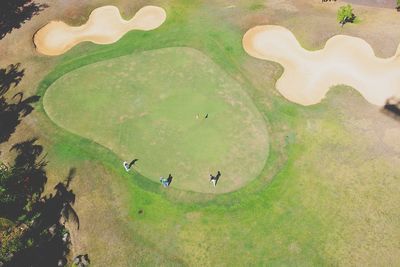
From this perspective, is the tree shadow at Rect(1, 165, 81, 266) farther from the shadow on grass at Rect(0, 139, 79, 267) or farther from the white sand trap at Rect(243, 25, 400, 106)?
the white sand trap at Rect(243, 25, 400, 106)

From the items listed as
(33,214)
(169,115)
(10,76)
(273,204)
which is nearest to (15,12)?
(10,76)

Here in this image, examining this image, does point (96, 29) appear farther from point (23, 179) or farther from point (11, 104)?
point (23, 179)

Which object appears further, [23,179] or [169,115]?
[169,115]

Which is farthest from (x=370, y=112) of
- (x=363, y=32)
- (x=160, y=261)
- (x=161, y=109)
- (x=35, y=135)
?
(x=35, y=135)

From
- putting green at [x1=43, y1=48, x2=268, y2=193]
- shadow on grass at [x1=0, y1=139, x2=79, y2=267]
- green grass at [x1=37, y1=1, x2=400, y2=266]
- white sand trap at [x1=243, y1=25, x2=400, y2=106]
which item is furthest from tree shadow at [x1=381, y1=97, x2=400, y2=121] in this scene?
shadow on grass at [x1=0, y1=139, x2=79, y2=267]

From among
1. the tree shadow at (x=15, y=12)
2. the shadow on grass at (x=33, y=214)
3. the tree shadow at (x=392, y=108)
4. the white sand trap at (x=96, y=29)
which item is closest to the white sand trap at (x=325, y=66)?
the tree shadow at (x=392, y=108)

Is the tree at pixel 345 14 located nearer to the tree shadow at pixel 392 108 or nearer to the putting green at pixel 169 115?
the tree shadow at pixel 392 108
